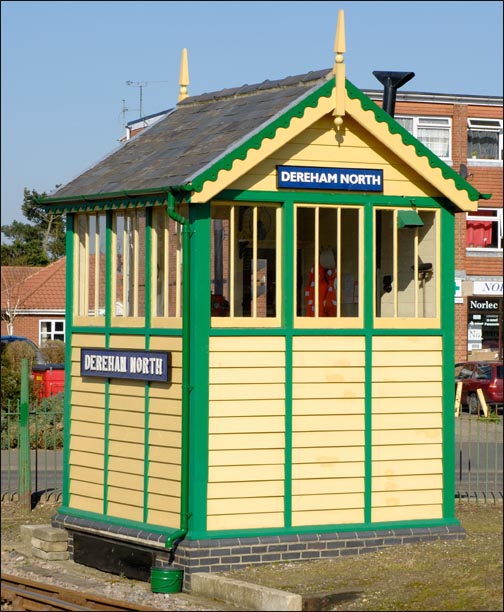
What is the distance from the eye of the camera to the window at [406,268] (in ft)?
50.5

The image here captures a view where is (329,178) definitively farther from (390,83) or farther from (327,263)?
(390,83)

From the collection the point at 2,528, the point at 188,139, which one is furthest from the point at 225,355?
the point at 2,528

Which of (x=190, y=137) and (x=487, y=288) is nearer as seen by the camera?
(x=190, y=137)

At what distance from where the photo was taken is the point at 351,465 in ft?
48.7

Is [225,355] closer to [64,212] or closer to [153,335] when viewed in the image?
[153,335]

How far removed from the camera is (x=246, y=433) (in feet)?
47.4

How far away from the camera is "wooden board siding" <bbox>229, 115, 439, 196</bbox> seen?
14.6 meters

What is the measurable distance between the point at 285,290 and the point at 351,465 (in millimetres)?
2051

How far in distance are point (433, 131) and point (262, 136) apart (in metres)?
31.2

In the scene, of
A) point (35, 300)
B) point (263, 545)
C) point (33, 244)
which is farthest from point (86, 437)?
point (33, 244)

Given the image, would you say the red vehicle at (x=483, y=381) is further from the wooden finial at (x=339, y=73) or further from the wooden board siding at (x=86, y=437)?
the wooden finial at (x=339, y=73)

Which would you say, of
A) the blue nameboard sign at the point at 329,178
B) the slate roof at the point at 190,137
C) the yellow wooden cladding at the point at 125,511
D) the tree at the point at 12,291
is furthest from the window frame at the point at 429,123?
the yellow wooden cladding at the point at 125,511

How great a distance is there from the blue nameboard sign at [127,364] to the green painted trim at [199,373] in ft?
1.64

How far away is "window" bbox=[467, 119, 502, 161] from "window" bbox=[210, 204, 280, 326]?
103ft
